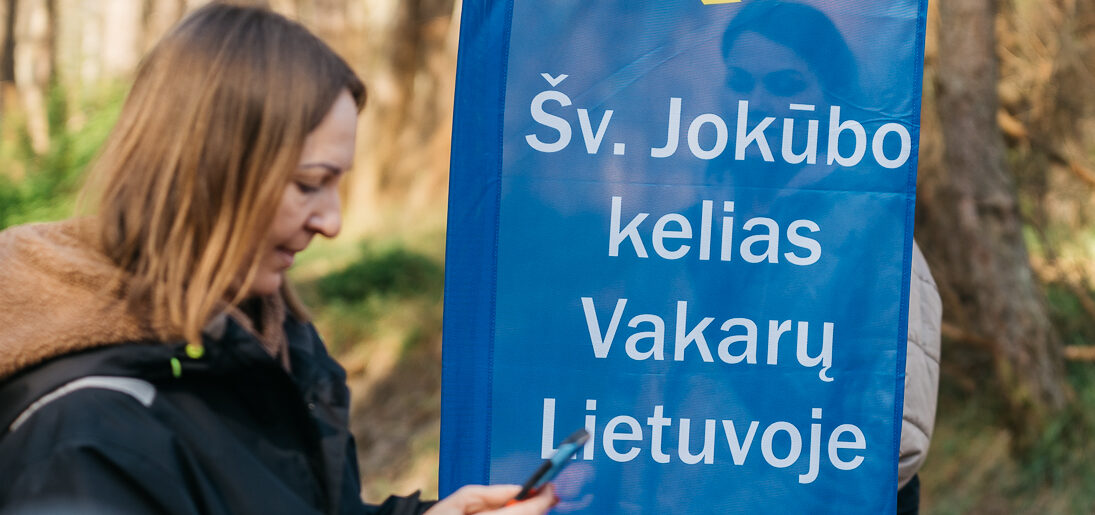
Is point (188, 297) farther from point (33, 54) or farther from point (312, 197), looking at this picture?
point (33, 54)

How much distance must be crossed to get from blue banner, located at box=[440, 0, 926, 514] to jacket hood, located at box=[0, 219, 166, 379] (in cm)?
74

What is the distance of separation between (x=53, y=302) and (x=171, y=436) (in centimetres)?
24

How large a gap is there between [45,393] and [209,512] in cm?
25

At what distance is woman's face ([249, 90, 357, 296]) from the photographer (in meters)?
1.53

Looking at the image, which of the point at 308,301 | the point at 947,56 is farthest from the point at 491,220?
the point at 308,301

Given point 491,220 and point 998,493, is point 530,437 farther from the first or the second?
point 998,493

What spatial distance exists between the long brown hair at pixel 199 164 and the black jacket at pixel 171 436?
67 mm

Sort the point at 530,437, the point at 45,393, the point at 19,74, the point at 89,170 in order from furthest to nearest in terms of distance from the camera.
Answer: the point at 19,74 → the point at 530,437 → the point at 89,170 → the point at 45,393

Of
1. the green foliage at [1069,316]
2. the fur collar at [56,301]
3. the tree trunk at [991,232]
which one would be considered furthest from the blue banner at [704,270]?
the green foliage at [1069,316]

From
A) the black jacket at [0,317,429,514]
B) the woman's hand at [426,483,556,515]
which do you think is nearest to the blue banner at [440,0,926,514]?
the woman's hand at [426,483,556,515]

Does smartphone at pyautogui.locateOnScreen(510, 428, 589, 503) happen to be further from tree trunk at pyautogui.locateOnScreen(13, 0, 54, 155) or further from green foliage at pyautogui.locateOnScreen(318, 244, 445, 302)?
tree trunk at pyautogui.locateOnScreen(13, 0, 54, 155)

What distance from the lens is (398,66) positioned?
479 inches

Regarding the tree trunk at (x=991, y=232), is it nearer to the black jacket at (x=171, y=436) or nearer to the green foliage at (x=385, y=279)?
the black jacket at (x=171, y=436)

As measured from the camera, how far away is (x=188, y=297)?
1.42 m
